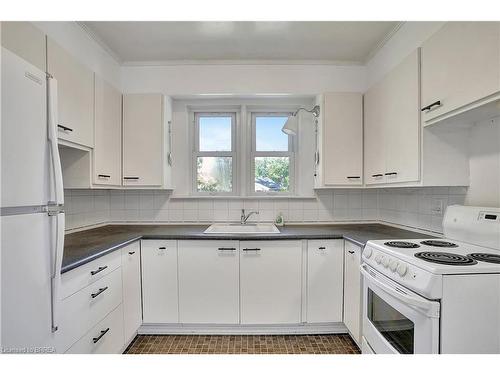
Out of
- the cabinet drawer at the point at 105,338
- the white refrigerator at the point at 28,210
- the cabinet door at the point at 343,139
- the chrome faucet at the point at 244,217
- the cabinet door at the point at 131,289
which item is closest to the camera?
the white refrigerator at the point at 28,210

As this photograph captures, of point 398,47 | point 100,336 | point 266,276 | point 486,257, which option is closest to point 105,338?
point 100,336

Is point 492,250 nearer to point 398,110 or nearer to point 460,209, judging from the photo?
point 460,209

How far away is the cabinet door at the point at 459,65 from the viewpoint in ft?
3.64

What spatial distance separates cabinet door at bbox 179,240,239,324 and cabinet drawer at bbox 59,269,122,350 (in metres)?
0.49

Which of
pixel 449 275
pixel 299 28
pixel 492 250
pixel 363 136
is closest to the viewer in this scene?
pixel 449 275

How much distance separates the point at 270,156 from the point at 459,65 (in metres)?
1.67

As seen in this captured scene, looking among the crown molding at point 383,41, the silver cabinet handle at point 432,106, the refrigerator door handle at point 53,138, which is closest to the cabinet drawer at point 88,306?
the refrigerator door handle at point 53,138

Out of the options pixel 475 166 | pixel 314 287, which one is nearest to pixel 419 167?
pixel 475 166

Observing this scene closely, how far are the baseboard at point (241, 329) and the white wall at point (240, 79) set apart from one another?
7.06 feet

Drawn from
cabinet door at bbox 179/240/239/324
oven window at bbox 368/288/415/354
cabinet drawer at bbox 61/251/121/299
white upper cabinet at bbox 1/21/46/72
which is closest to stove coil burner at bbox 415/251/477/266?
oven window at bbox 368/288/415/354

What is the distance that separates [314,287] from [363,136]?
1451 mm

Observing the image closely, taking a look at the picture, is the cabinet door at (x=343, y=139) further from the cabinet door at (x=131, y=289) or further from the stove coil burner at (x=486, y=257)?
the cabinet door at (x=131, y=289)

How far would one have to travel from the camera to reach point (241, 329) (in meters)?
2.00

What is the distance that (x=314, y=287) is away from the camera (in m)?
1.96
